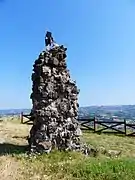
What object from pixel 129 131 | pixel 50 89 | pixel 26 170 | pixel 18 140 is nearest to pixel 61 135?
pixel 50 89

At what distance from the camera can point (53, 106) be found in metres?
19.0

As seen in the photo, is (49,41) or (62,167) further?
(49,41)

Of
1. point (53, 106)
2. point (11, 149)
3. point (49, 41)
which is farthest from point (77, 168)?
point (49, 41)

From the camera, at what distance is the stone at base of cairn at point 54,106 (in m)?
18.5

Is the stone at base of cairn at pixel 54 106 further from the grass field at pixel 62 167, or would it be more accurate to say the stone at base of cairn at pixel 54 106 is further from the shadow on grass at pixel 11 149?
the grass field at pixel 62 167

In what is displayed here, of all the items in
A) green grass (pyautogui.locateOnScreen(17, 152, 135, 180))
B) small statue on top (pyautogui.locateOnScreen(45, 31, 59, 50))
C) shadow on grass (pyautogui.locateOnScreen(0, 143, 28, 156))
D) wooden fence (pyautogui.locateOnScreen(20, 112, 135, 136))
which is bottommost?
green grass (pyautogui.locateOnScreen(17, 152, 135, 180))

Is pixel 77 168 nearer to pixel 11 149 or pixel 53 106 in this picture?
pixel 53 106

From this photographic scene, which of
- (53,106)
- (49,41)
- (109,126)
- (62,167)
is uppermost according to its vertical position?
(49,41)

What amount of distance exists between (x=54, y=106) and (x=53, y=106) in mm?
70

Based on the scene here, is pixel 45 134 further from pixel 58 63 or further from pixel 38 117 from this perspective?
pixel 58 63

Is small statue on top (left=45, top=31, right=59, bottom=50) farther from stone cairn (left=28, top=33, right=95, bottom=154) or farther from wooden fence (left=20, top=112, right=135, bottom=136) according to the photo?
wooden fence (left=20, top=112, right=135, bottom=136)

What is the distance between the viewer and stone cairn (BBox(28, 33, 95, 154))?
18.5m

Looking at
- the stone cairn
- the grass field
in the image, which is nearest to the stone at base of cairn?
the stone cairn

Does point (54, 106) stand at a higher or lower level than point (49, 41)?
lower
